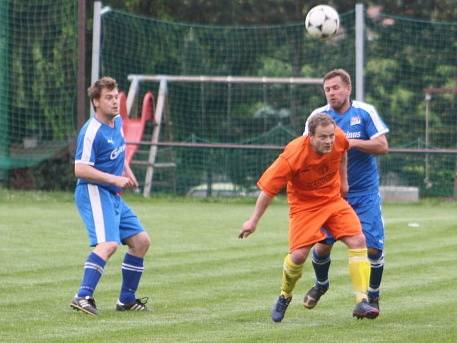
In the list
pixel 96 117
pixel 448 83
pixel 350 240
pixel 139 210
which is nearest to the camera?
pixel 350 240

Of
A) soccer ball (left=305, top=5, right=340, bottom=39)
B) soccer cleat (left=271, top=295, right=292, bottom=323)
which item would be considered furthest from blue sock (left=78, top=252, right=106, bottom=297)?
soccer ball (left=305, top=5, right=340, bottom=39)

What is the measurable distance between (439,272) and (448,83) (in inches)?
492

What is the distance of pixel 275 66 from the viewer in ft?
80.8

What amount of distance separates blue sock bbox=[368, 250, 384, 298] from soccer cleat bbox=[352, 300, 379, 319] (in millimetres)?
704

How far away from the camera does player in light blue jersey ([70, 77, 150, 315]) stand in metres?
9.29

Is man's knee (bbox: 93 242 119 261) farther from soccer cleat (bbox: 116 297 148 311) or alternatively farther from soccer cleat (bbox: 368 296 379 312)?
soccer cleat (bbox: 368 296 379 312)

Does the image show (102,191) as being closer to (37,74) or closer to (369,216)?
(369,216)

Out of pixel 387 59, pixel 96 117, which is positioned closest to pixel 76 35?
pixel 387 59

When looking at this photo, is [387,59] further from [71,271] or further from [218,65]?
[71,271]

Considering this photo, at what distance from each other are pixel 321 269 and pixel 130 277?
143cm

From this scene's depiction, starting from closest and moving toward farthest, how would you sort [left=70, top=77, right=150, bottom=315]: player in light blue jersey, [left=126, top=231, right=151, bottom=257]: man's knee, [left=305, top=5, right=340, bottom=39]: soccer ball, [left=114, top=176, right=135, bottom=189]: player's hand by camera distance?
[left=114, top=176, right=135, bottom=189]: player's hand, [left=70, top=77, right=150, bottom=315]: player in light blue jersey, [left=126, top=231, right=151, bottom=257]: man's knee, [left=305, top=5, right=340, bottom=39]: soccer ball

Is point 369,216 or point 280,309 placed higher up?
point 369,216

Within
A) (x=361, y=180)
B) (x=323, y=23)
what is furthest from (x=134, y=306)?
(x=323, y=23)

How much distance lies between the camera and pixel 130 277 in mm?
9570
